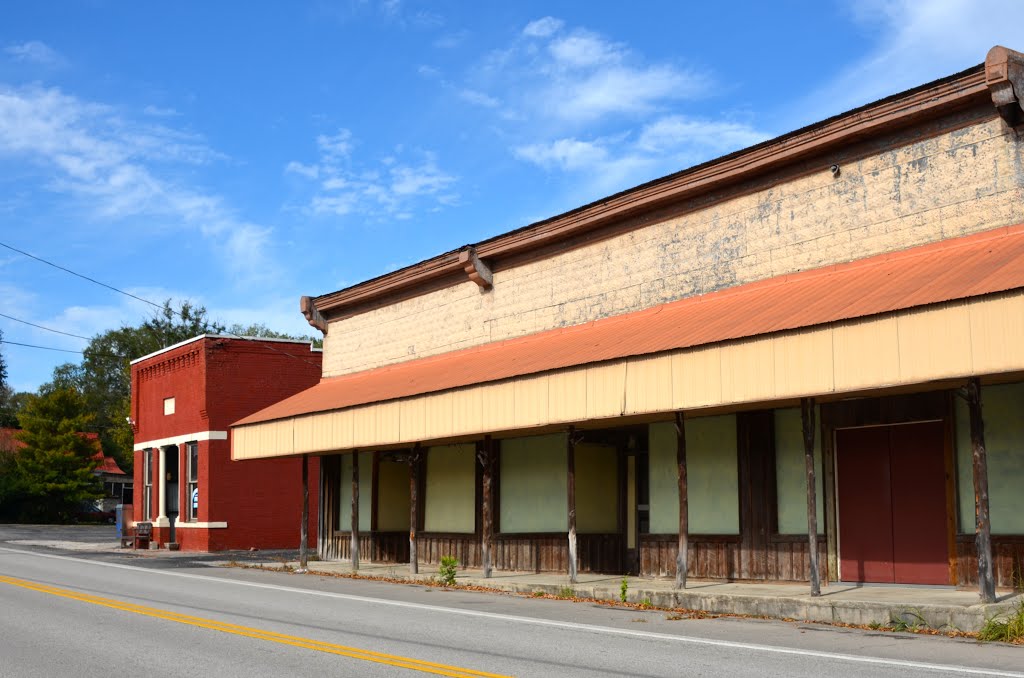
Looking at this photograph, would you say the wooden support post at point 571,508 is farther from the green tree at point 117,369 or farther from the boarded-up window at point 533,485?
the green tree at point 117,369

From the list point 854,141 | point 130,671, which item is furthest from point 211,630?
point 854,141

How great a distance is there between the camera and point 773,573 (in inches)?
644

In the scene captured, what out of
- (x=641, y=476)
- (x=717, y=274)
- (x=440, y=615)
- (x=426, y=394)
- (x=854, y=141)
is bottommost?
(x=440, y=615)

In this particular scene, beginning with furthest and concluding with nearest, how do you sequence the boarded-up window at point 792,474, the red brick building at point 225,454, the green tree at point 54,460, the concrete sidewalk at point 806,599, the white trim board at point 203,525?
the green tree at point 54,460 → the red brick building at point 225,454 → the white trim board at point 203,525 → the boarded-up window at point 792,474 → the concrete sidewalk at point 806,599

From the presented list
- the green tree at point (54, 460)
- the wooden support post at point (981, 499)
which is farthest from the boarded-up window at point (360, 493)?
the green tree at point (54, 460)

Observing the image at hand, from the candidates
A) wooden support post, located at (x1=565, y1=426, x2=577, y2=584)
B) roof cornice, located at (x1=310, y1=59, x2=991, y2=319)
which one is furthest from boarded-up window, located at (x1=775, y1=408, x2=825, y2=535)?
roof cornice, located at (x1=310, y1=59, x2=991, y2=319)

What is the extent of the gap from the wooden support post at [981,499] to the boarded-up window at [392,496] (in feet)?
54.4

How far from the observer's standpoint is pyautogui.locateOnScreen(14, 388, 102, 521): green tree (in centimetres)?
6009

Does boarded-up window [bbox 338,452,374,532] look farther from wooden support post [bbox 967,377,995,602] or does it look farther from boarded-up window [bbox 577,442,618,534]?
wooden support post [bbox 967,377,995,602]

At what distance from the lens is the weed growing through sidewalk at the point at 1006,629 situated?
35.2 feet

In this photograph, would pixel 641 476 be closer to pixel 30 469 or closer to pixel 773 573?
pixel 773 573

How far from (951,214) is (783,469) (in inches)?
180

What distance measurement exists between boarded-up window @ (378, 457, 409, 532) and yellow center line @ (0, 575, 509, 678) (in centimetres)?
995

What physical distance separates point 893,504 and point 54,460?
5526cm
